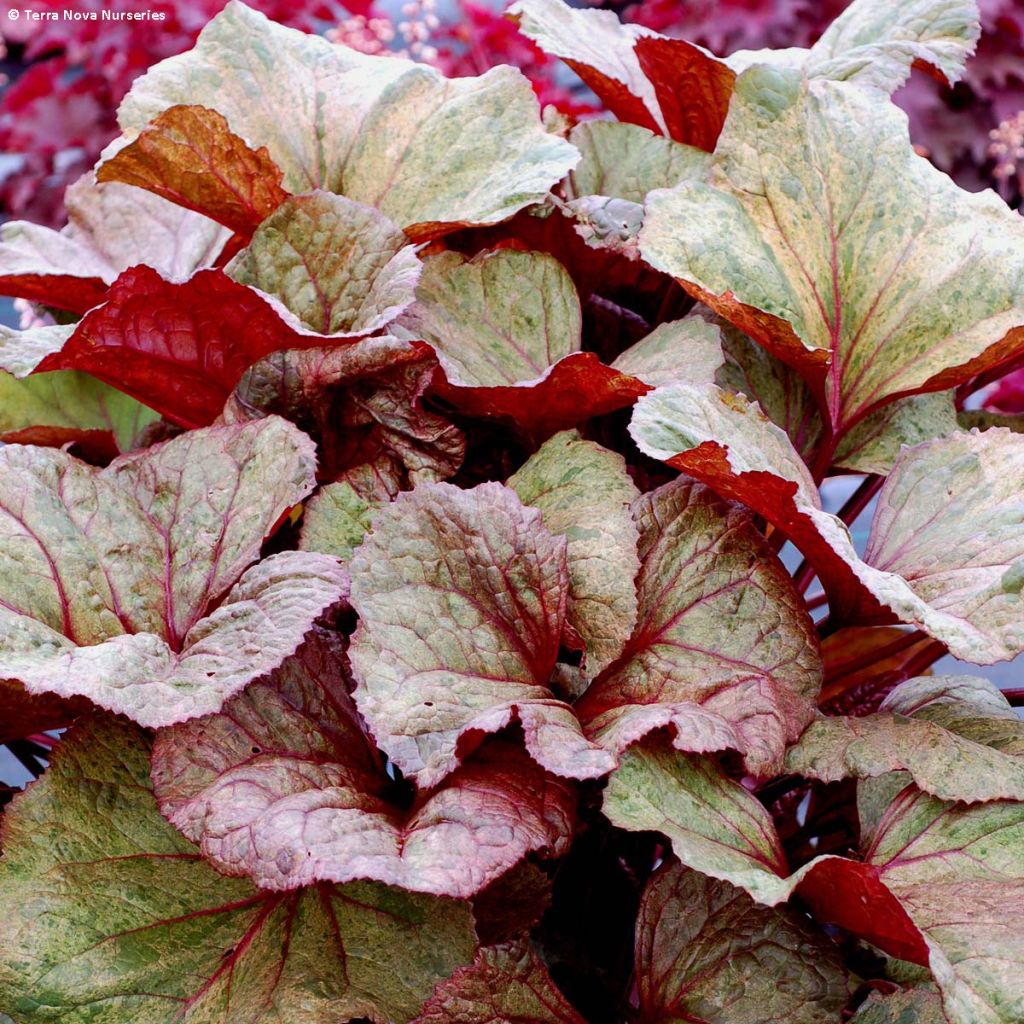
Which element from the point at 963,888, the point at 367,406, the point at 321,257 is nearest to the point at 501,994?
the point at 963,888

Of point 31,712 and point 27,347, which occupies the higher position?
point 27,347

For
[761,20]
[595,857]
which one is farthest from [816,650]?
[761,20]

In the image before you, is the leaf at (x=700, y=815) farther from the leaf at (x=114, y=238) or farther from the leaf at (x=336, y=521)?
the leaf at (x=114, y=238)

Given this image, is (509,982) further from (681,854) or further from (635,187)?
(635,187)

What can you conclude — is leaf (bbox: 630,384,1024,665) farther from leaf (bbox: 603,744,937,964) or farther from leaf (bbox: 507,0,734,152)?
leaf (bbox: 507,0,734,152)

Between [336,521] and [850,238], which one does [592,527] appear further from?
[850,238]

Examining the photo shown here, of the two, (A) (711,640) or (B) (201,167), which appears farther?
(B) (201,167)
